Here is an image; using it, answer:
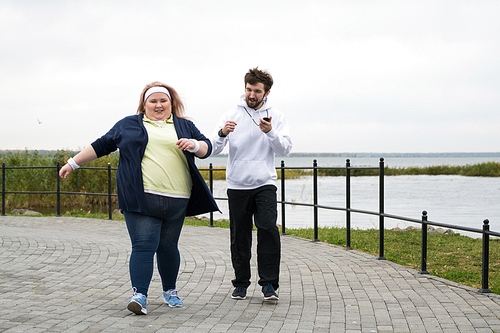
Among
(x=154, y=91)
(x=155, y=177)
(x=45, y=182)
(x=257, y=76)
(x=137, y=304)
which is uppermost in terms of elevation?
(x=257, y=76)

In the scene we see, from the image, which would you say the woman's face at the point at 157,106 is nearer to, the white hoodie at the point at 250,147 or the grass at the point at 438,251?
the white hoodie at the point at 250,147

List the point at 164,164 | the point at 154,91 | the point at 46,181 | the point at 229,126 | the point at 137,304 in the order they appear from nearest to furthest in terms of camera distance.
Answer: the point at 137,304 → the point at 164,164 → the point at 154,91 → the point at 229,126 → the point at 46,181

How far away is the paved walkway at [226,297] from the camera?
366 cm

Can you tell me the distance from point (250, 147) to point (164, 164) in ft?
2.89

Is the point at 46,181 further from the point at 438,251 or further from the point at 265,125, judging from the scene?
the point at 265,125

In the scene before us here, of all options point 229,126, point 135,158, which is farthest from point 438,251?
point 135,158

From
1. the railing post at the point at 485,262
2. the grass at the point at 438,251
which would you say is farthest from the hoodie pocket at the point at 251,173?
the grass at the point at 438,251

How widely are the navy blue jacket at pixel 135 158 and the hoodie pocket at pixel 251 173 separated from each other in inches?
16.4

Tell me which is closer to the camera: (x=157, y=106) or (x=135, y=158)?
(x=135, y=158)

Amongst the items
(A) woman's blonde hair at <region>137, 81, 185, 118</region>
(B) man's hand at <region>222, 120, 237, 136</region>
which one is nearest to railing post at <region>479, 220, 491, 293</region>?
(B) man's hand at <region>222, 120, 237, 136</region>

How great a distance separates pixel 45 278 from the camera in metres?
5.27

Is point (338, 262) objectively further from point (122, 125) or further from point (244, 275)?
point (122, 125)

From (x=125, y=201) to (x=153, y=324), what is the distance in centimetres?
92

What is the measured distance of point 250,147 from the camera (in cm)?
449
